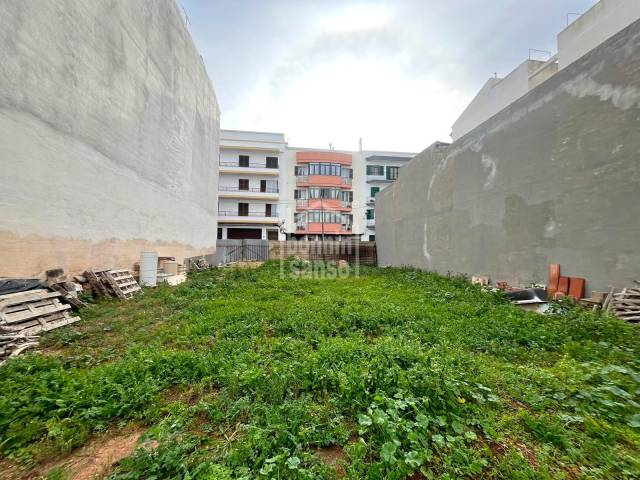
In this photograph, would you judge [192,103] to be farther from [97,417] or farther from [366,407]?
[366,407]

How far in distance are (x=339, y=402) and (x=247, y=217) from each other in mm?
24073

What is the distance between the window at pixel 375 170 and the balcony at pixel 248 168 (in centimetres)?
962

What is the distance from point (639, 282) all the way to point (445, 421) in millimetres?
4841

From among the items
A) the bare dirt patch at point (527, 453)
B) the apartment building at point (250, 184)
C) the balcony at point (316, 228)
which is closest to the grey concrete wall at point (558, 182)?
the bare dirt patch at point (527, 453)

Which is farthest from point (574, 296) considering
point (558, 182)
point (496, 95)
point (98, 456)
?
point (496, 95)

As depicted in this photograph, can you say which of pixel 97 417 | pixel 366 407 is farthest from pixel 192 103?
pixel 366 407

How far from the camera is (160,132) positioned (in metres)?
9.09

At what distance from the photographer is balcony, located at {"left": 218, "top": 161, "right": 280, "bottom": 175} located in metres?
24.9

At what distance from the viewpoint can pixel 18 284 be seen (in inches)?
167

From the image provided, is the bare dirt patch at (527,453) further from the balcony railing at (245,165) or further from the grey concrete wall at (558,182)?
the balcony railing at (245,165)

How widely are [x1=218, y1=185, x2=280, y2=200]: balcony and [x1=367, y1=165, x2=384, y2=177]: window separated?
32.9ft

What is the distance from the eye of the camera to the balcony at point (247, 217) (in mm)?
24594

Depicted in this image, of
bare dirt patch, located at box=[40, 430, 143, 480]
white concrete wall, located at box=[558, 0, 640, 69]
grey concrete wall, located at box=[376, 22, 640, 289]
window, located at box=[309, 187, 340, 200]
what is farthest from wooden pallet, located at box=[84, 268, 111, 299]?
window, located at box=[309, 187, 340, 200]

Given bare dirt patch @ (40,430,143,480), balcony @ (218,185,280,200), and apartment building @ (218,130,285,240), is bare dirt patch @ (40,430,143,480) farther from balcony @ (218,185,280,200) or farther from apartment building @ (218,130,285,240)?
balcony @ (218,185,280,200)
